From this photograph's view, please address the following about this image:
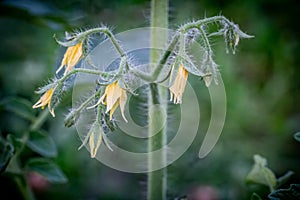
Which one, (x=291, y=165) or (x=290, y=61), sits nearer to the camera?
(x=291, y=165)

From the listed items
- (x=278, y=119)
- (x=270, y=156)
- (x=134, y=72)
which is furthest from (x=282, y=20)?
(x=134, y=72)

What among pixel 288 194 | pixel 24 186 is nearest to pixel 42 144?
pixel 24 186

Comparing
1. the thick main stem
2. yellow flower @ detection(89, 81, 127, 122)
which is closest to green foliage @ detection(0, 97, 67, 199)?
the thick main stem

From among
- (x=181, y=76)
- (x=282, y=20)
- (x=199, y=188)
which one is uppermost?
(x=282, y=20)

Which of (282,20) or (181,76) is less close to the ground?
(282,20)

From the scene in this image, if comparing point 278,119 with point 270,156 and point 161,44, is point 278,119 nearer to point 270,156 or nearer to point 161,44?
point 270,156

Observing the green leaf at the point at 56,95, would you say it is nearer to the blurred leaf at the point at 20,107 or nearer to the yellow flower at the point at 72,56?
the yellow flower at the point at 72,56

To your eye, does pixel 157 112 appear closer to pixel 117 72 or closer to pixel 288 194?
pixel 117 72
